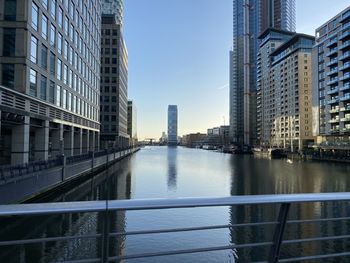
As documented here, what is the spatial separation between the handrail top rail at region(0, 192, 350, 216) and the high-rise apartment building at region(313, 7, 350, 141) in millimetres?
103277

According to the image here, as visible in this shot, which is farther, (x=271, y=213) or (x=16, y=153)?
(x=16, y=153)

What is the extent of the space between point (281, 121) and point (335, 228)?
530 feet

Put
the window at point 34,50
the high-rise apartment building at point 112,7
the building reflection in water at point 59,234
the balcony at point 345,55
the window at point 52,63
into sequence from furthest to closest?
the high-rise apartment building at point 112,7 → the balcony at point 345,55 → the window at point 52,63 → the window at point 34,50 → the building reflection in water at point 59,234

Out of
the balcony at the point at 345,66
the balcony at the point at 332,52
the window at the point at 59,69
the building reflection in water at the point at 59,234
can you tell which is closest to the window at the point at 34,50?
the window at the point at 59,69

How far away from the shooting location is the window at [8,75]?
3525cm

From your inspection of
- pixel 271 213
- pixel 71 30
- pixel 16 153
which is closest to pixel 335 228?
pixel 271 213

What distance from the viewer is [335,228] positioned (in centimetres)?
2077

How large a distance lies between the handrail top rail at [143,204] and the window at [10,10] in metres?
38.3

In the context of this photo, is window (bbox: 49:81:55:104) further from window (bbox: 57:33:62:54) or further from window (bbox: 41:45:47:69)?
window (bbox: 57:33:62:54)

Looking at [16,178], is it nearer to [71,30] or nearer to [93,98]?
[71,30]

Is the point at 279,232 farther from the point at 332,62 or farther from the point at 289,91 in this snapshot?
the point at 289,91

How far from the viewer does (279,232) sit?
336 cm

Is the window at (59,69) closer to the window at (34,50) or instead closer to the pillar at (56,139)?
the pillar at (56,139)

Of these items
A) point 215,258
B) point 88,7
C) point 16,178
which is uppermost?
point 88,7
